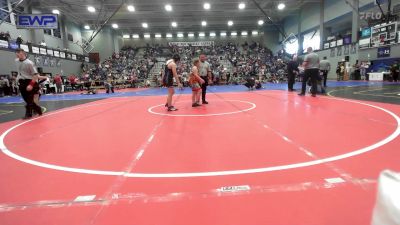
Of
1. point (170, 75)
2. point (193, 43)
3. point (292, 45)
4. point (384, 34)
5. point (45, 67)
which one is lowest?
point (170, 75)

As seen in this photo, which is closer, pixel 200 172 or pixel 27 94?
pixel 200 172

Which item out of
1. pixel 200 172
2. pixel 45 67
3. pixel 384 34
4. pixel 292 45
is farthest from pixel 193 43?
pixel 200 172

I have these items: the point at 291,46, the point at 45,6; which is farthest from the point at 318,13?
the point at 45,6

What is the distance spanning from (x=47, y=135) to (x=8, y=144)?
64cm

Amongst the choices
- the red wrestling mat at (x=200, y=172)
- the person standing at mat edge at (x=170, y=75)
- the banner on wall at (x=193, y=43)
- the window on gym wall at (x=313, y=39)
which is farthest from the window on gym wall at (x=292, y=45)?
the red wrestling mat at (x=200, y=172)

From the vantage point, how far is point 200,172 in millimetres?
2881

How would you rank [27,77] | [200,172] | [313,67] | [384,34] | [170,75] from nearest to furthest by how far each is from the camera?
[200,172]
[27,77]
[170,75]
[313,67]
[384,34]

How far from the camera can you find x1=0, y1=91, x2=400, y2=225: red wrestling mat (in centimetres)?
207

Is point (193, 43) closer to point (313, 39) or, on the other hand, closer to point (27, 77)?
point (313, 39)

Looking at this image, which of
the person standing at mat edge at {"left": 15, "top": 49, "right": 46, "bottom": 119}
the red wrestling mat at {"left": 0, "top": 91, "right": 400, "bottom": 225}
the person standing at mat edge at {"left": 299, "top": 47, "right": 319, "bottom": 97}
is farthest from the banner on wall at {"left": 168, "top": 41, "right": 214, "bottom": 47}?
the red wrestling mat at {"left": 0, "top": 91, "right": 400, "bottom": 225}

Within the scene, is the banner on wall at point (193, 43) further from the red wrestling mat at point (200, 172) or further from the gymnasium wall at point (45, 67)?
the red wrestling mat at point (200, 172)

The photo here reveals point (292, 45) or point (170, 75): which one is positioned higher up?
point (292, 45)

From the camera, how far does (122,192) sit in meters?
2.47

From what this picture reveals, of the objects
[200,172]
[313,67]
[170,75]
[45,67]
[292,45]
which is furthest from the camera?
[292,45]
